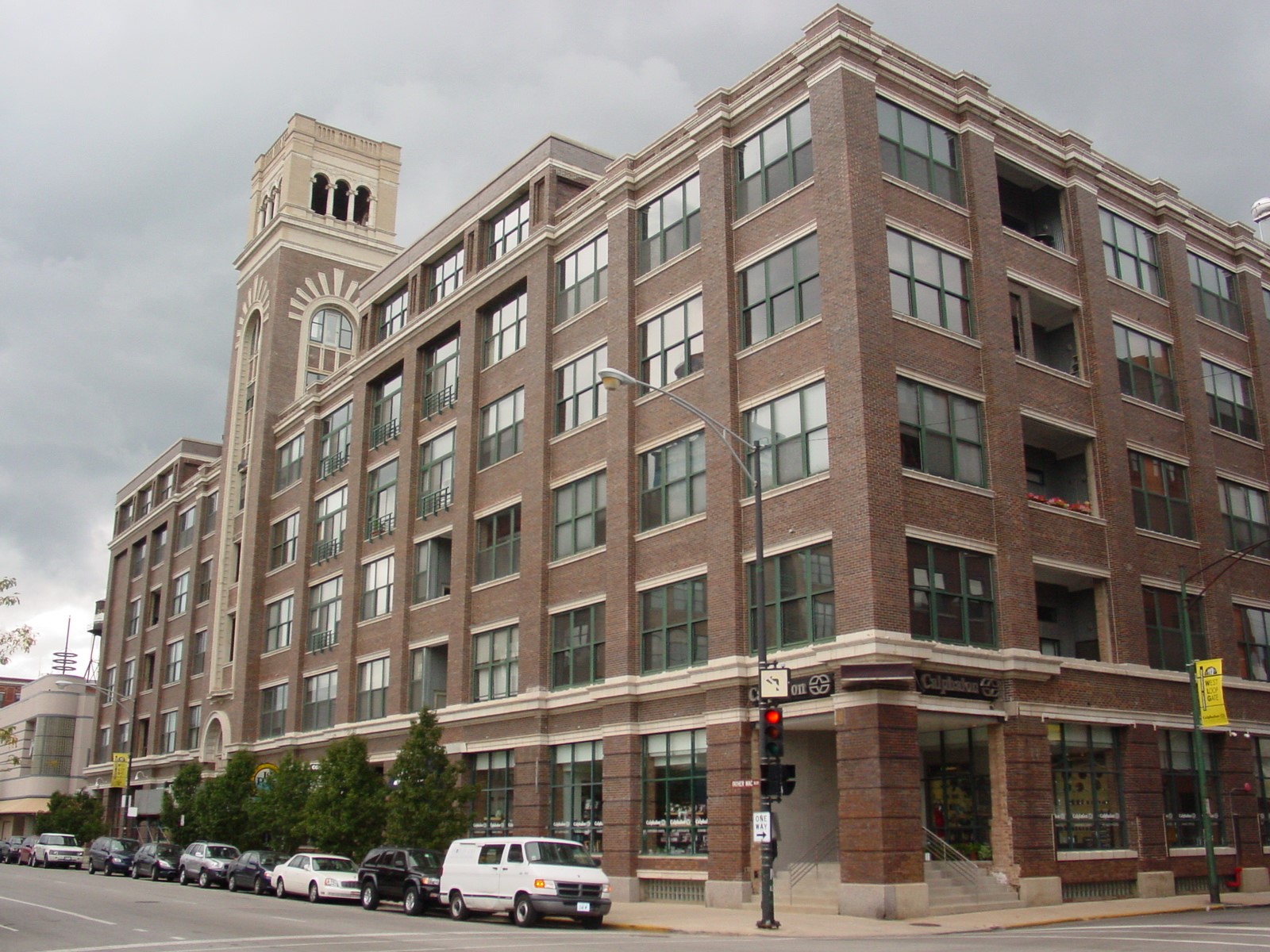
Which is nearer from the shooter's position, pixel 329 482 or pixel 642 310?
pixel 642 310

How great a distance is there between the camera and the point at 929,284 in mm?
30297

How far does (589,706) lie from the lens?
34406 millimetres

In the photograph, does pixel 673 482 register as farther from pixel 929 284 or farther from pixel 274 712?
pixel 274 712

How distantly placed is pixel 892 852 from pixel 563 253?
22.0 metres

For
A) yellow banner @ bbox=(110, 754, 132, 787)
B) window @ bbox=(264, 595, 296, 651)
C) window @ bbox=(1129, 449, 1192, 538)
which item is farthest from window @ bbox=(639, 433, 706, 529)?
yellow banner @ bbox=(110, 754, 132, 787)

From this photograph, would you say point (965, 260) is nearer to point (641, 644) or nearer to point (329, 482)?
point (641, 644)

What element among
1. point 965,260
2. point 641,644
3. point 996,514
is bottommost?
point 641,644

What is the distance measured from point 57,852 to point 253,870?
83.6 ft

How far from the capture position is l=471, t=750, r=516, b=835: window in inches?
1462

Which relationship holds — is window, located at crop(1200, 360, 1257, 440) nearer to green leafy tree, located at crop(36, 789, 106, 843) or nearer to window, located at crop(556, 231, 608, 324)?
window, located at crop(556, 231, 608, 324)

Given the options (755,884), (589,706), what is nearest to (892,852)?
(755,884)

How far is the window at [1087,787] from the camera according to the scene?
2886cm

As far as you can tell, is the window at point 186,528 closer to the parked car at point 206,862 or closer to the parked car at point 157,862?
the parked car at point 157,862

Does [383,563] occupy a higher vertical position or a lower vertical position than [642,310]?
lower
